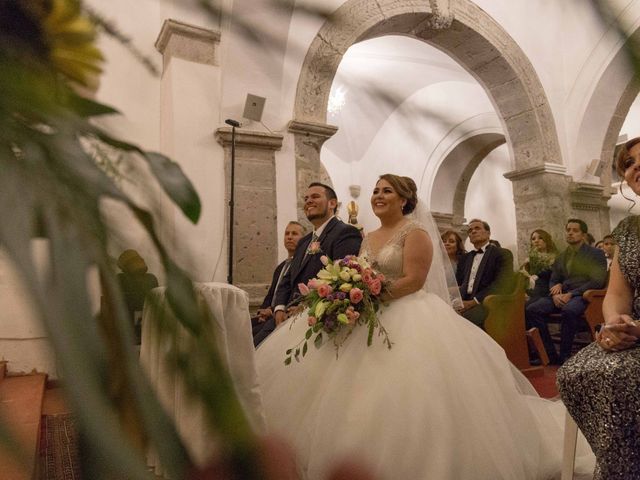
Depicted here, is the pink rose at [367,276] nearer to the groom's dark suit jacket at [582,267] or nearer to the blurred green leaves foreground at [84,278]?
the groom's dark suit jacket at [582,267]

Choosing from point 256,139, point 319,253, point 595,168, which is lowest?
point 319,253

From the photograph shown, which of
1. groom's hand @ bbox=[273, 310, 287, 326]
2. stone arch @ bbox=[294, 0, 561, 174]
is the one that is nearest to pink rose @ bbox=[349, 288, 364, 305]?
groom's hand @ bbox=[273, 310, 287, 326]

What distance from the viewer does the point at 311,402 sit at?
2336mm

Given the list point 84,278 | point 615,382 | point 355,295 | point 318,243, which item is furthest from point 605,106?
point 318,243

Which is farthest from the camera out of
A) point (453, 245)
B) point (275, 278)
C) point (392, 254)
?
A: point (275, 278)

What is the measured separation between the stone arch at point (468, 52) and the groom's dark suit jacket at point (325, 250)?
199 centimetres

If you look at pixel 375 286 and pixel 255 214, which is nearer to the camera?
pixel 375 286

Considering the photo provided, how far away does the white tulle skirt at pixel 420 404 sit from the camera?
1930 mm

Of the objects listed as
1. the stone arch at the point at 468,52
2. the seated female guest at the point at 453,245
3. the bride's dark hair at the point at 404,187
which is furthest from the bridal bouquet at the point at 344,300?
the stone arch at the point at 468,52

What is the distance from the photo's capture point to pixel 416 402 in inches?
81.2

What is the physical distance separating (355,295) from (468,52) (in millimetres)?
1574

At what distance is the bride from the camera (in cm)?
194

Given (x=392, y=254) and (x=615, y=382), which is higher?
(x=392, y=254)

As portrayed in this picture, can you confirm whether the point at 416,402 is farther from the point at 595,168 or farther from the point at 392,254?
the point at 595,168
